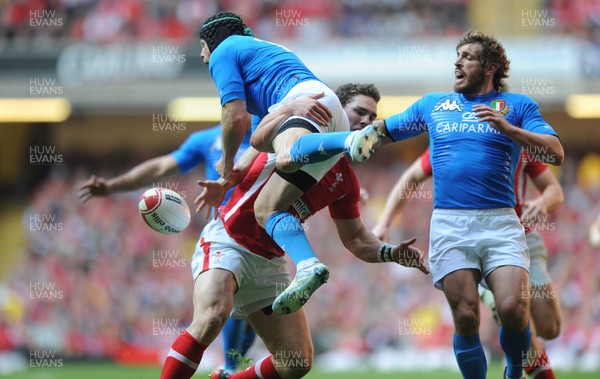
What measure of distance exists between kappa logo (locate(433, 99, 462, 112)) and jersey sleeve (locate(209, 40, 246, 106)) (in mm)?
1296

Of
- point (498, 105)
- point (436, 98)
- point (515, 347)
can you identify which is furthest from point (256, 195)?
point (515, 347)

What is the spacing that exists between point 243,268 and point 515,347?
1.84 meters

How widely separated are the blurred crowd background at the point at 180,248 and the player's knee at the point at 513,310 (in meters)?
8.28

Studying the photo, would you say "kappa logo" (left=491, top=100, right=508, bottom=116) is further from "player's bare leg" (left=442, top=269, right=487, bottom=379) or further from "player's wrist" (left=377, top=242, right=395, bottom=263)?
"player's wrist" (left=377, top=242, right=395, bottom=263)

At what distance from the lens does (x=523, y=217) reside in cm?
722

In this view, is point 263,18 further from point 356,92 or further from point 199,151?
point 356,92

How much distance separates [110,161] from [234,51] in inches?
604

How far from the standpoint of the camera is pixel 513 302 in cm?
576

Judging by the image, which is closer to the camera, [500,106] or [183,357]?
[183,357]

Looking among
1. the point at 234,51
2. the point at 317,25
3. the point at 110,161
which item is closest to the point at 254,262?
the point at 234,51

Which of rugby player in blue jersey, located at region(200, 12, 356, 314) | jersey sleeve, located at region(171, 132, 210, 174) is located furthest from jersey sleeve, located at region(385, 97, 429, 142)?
jersey sleeve, located at region(171, 132, 210, 174)

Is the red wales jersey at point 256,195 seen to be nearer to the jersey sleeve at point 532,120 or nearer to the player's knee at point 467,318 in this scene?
the player's knee at point 467,318

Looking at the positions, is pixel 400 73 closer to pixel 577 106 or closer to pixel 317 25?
pixel 317 25

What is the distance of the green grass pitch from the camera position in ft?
37.8
